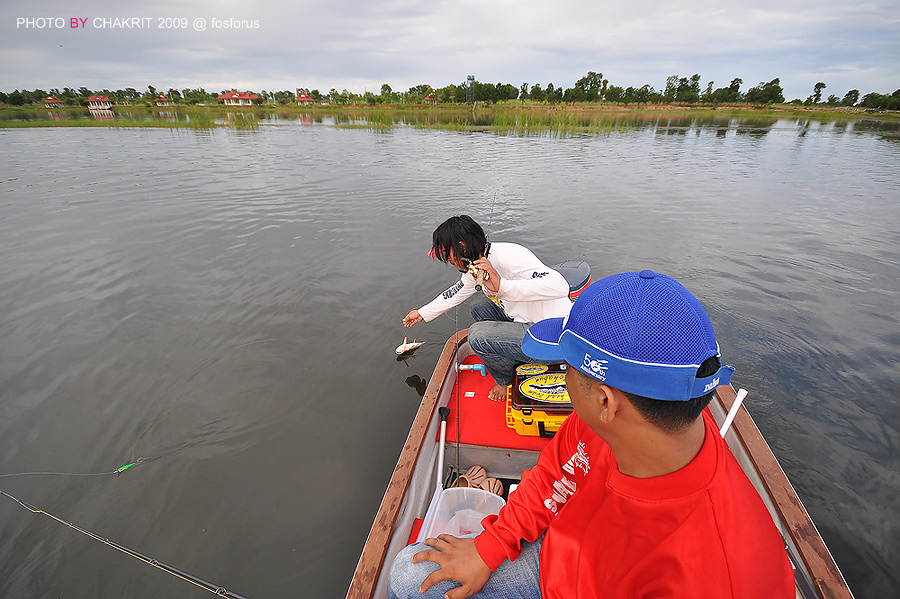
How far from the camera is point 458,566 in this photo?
147 centimetres

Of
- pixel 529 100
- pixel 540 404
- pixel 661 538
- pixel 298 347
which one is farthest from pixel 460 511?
pixel 529 100

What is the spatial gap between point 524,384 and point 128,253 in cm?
795

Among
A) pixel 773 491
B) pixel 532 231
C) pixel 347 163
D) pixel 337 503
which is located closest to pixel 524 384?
pixel 773 491

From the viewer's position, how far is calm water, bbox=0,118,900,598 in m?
2.82

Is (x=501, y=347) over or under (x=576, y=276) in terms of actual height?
under

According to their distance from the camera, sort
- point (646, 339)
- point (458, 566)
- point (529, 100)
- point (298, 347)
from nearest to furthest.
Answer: point (646, 339) → point (458, 566) → point (298, 347) → point (529, 100)

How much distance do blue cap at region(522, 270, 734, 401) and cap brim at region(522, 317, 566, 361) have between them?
472 mm

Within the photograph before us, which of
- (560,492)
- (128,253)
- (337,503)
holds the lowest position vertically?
(337,503)

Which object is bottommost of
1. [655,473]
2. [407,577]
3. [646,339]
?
[407,577]

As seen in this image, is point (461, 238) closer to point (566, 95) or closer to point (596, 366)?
point (596, 366)

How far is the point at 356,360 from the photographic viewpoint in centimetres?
463

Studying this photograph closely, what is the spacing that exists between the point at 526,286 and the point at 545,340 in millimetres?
1411

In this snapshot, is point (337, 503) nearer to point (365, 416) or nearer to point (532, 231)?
point (365, 416)

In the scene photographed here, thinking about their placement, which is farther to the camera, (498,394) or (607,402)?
(498,394)
